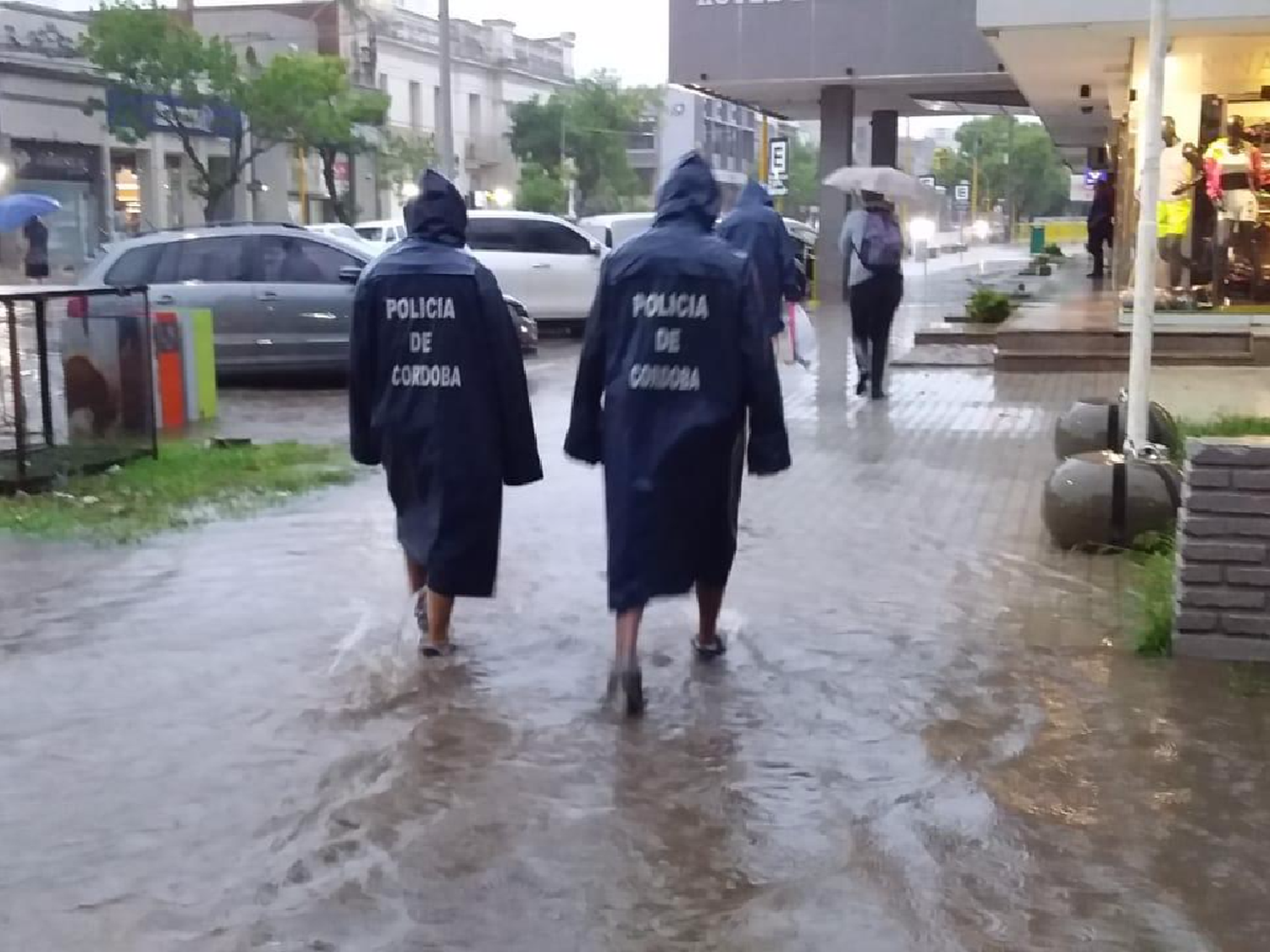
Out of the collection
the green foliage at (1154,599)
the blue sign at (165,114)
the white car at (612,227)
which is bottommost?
the green foliage at (1154,599)

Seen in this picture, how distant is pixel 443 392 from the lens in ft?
19.5

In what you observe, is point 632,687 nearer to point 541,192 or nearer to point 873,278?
point 873,278

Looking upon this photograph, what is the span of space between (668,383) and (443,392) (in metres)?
0.90

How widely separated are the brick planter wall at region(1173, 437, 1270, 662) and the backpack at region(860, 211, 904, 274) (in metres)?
8.08

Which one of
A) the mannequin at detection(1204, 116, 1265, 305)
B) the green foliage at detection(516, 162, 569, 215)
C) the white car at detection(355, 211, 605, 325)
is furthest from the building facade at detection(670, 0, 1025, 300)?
the green foliage at detection(516, 162, 569, 215)

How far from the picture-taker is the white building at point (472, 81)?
2290 inches

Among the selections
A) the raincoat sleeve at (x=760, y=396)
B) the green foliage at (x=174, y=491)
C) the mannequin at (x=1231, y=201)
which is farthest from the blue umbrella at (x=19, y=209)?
the mannequin at (x=1231, y=201)

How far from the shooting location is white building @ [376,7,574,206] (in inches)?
2290

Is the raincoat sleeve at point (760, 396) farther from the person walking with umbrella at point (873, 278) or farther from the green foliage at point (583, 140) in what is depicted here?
the green foliage at point (583, 140)

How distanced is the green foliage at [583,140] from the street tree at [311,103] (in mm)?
18769

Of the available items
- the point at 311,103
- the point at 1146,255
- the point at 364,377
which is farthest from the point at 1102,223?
the point at 364,377

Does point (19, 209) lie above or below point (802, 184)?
below

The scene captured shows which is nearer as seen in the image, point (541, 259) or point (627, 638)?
point (627, 638)

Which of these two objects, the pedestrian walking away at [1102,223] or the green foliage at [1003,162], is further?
the green foliage at [1003,162]
